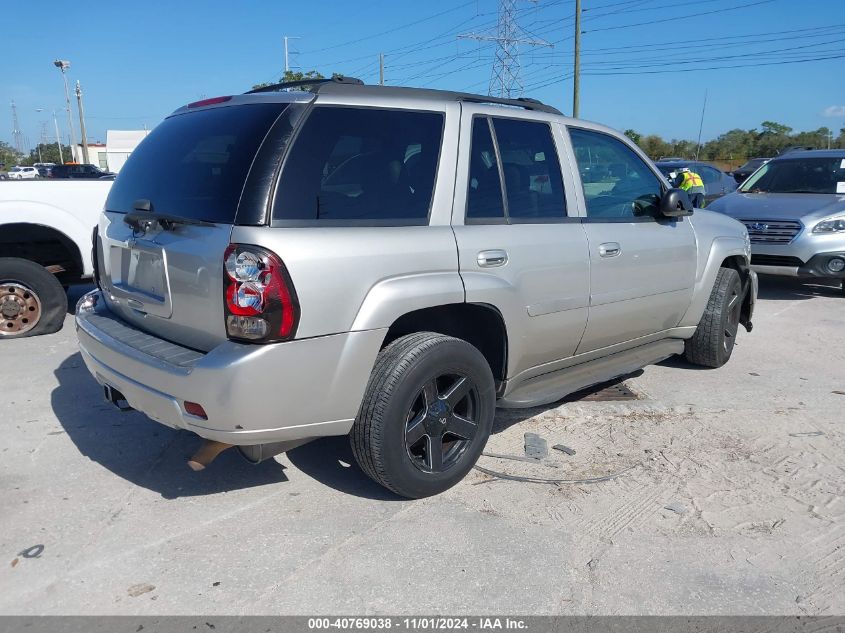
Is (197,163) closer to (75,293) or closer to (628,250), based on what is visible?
(628,250)

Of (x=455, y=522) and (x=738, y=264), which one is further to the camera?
(x=738, y=264)

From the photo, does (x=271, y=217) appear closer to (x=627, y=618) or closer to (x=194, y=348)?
(x=194, y=348)

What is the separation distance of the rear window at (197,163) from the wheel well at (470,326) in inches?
39.0

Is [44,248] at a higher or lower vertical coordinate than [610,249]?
lower

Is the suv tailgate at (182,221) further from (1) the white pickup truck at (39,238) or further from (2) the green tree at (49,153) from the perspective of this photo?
(2) the green tree at (49,153)

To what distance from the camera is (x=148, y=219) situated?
126 inches

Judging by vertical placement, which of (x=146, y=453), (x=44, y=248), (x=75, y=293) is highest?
(x=44, y=248)

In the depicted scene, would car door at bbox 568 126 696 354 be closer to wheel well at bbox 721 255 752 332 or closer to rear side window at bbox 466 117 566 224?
rear side window at bbox 466 117 566 224

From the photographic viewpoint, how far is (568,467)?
3887mm

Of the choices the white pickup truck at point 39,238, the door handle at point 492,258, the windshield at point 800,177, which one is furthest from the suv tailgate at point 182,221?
the windshield at point 800,177

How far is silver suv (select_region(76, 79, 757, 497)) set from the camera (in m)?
2.84

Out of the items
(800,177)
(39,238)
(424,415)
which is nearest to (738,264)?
(424,415)

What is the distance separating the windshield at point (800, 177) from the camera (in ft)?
30.1

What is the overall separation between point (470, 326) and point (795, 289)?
750 centimetres
